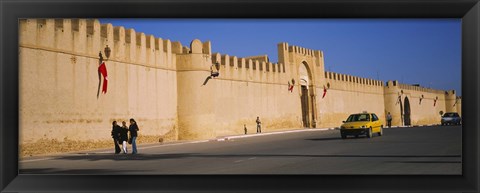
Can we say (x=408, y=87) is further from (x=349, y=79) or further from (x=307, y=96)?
(x=307, y=96)

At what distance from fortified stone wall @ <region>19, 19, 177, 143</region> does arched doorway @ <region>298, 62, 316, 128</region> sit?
20253mm

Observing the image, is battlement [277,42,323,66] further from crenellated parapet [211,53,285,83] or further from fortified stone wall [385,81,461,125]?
fortified stone wall [385,81,461,125]

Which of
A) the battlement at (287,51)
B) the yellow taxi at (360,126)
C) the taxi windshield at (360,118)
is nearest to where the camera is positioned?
the yellow taxi at (360,126)

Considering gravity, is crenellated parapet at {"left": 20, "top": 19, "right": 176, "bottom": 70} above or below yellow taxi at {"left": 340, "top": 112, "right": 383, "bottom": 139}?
above

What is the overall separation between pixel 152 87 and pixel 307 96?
23261 mm

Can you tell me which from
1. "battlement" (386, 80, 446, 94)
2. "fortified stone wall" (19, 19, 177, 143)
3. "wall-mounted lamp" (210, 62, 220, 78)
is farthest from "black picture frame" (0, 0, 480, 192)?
"battlement" (386, 80, 446, 94)

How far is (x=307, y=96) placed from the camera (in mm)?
46906

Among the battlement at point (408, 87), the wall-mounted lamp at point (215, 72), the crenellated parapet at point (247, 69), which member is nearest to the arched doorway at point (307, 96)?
the crenellated parapet at point (247, 69)

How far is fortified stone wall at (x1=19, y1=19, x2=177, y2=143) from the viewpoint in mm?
18625

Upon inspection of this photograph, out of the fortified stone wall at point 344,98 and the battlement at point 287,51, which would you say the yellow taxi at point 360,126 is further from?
the fortified stone wall at point 344,98

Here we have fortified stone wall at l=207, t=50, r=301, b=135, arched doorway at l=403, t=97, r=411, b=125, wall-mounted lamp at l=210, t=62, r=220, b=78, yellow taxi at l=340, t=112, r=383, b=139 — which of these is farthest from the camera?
arched doorway at l=403, t=97, r=411, b=125

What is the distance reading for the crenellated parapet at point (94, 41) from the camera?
1889cm
